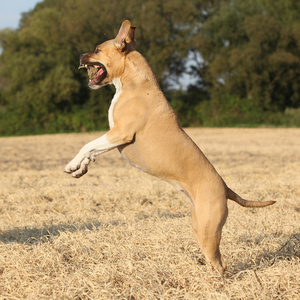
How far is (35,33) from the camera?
40.6 m

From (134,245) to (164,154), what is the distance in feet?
4.54

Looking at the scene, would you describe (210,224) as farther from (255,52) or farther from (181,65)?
(181,65)

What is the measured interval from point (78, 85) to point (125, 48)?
35.0 metres

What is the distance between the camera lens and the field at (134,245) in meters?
3.84

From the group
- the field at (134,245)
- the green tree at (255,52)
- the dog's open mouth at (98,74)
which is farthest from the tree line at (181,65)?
the dog's open mouth at (98,74)

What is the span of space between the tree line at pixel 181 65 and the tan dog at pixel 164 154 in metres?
33.8

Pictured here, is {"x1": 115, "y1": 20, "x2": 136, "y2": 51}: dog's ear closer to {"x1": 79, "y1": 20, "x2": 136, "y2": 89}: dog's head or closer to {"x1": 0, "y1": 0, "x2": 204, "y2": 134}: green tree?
{"x1": 79, "y1": 20, "x2": 136, "y2": 89}: dog's head

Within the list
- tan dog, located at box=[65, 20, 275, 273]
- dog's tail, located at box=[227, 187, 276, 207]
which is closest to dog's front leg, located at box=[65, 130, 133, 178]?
tan dog, located at box=[65, 20, 275, 273]

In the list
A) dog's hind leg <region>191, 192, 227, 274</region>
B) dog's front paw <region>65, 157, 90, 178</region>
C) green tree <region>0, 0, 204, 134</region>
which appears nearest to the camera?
dog's hind leg <region>191, 192, 227, 274</region>

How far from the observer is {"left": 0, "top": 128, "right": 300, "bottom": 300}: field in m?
3.84

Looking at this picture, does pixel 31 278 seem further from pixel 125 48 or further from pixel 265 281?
pixel 125 48

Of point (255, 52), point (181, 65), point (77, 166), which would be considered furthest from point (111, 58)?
point (181, 65)

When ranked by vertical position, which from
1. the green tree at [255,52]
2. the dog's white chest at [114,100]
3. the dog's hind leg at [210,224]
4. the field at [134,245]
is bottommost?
the field at [134,245]

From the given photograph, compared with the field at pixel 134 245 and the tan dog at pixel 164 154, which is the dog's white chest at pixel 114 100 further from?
the field at pixel 134 245
